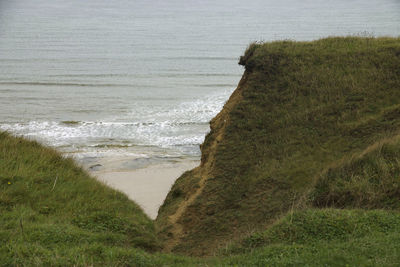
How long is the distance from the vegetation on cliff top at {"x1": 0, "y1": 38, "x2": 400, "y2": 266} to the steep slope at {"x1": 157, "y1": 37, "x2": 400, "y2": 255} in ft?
0.10

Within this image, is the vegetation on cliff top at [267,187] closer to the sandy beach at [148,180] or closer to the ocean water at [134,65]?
the sandy beach at [148,180]

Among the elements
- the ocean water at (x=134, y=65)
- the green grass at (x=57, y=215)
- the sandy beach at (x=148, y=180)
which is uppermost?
the ocean water at (x=134, y=65)

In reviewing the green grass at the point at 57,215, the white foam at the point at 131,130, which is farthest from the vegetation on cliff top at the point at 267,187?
the white foam at the point at 131,130

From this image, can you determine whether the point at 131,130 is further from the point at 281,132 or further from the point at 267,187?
the point at 267,187

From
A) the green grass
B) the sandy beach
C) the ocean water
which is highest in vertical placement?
the ocean water

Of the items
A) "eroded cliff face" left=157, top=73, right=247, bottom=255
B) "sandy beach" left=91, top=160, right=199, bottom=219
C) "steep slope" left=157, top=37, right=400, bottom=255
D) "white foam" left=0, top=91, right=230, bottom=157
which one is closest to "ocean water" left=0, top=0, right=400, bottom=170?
"white foam" left=0, top=91, right=230, bottom=157

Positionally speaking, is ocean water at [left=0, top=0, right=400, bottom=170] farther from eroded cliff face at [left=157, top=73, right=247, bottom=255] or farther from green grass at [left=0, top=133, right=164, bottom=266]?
green grass at [left=0, top=133, right=164, bottom=266]

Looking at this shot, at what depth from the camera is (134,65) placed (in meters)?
39.2

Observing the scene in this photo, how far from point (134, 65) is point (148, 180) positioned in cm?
2422

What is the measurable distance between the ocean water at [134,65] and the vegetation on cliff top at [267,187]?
5.69 m

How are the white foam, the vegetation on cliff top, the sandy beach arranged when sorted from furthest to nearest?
1. the white foam
2. the sandy beach
3. the vegetation on cliff top

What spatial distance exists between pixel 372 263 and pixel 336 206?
238cm

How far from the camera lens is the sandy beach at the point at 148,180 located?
592 inches

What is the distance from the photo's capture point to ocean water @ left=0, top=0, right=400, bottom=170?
22000 millimetres
